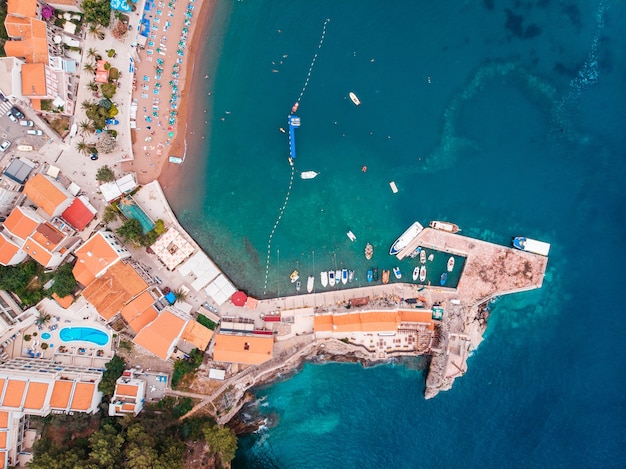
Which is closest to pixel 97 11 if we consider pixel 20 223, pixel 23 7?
pixel 23 7

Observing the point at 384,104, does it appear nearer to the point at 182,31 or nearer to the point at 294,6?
the point at 294,6

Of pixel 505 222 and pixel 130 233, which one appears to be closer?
pixel 130 233

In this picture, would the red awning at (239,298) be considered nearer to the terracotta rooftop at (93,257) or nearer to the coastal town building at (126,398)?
the terracotta rooftop at (93,257)

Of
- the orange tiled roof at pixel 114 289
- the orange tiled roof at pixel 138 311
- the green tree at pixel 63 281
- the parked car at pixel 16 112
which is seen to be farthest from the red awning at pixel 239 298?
the parked car at pixel 16 112

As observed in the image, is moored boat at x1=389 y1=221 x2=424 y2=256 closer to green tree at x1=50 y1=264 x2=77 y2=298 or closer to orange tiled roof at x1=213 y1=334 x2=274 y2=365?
orange tiled roof at x1=213 y1=334 x2=274 y2=365

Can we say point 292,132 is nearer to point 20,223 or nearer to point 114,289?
point 114,289

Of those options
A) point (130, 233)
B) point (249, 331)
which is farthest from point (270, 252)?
point (130, 233)

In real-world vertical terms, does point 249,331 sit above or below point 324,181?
below
